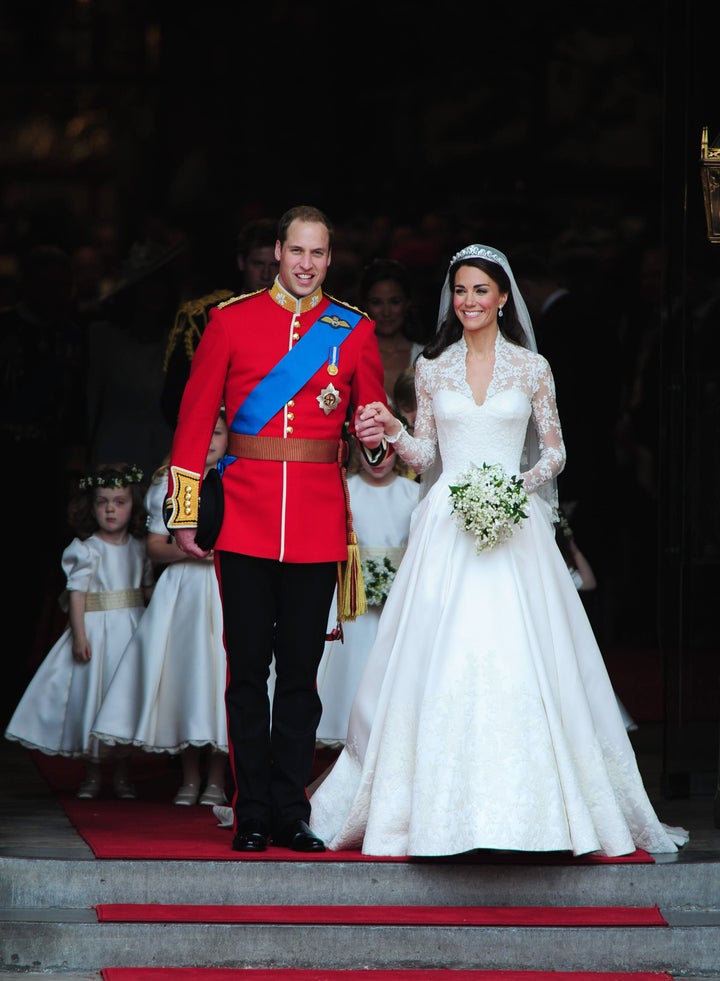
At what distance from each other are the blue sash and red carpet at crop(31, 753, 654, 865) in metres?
1.21

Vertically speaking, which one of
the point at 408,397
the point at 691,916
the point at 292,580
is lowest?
the point at 691,916

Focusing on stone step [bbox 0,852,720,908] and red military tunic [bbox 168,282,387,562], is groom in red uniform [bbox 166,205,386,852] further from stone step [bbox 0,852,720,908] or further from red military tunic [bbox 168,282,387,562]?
stone step [bbox 0,852,720,908]

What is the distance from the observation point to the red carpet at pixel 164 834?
5727 millimetres

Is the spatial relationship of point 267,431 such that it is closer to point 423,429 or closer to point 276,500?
point 276,500

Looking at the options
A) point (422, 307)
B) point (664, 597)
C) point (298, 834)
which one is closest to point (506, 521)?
point (298, 834)

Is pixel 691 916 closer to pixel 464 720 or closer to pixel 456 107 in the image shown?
pixel 464 720

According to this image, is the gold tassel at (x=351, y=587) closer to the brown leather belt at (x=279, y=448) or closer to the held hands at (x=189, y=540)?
the brown leather belt at (x=279, y=448)

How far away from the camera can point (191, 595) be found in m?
7.13

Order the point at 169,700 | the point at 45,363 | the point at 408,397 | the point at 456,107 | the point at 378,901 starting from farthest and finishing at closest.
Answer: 1. the point at 456,107
2. the point at 45,363
3. the point at 408,397
4. the point at 169,700
5. the point at 378,901

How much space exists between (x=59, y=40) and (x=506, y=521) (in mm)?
5951

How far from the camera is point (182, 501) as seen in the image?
19.1 ft

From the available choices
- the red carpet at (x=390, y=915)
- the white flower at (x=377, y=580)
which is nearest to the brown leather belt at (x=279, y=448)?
the white flower at (x=377, y=580)

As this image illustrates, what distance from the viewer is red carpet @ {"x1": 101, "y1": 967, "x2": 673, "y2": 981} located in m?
5.30

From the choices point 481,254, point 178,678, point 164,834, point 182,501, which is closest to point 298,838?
point 164,834
